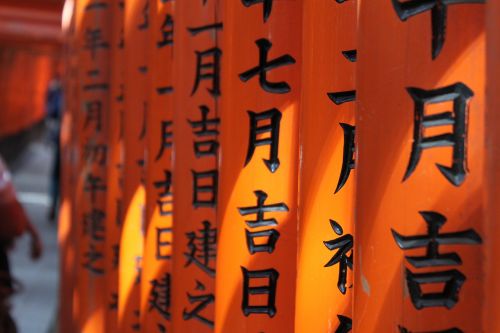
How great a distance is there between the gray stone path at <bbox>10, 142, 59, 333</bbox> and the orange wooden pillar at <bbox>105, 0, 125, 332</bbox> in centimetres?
95

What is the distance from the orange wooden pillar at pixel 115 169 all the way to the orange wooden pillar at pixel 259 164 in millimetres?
1457

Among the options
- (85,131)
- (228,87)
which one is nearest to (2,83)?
(85,131)

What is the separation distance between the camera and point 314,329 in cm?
175

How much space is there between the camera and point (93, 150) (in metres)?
3.92

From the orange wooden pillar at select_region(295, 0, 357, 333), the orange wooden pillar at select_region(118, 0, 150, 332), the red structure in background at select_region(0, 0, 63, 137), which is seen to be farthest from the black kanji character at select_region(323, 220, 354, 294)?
the red structure in background at select_region(0, 0, 63, 137)

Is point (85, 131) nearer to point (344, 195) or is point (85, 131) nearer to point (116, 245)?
point (116, 245)

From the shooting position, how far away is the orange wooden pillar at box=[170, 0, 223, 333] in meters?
2.40

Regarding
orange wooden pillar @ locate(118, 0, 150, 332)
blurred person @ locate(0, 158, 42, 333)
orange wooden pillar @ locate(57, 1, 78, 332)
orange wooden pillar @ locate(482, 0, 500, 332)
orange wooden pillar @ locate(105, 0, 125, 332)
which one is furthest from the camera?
orange wooden pillar @ locate(57, 1, 78, 332)

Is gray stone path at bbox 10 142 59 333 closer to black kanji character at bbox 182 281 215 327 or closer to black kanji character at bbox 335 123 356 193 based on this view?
black kanji character at bbox 182 281 215 327

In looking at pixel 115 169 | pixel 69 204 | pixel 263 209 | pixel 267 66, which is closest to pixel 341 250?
pixel 263 209

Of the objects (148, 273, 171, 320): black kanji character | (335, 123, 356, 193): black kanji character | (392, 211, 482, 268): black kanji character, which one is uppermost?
(335, 123, 356, 193): black kanji character

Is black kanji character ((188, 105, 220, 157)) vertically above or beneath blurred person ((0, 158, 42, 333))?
above

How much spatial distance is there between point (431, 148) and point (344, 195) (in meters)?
0.48

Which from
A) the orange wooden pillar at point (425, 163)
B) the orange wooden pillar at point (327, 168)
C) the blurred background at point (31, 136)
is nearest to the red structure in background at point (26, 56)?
the blurred background at point (31, 136)
